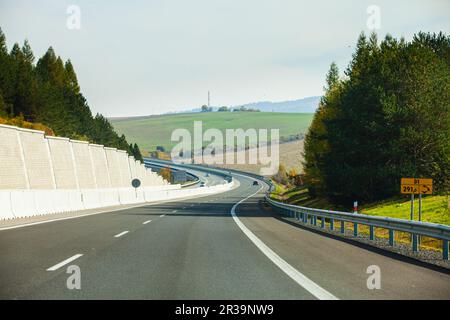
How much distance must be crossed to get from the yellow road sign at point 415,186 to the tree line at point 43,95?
189 ft

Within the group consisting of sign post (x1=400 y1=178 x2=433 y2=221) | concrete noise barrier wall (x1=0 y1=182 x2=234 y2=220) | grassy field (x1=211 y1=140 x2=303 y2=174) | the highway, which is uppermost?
sign post (x1=400 y1=178 x2=433 y2=221)

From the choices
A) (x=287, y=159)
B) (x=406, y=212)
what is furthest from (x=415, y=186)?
(x=287, y=159)

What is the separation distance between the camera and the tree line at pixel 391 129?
39.9 m

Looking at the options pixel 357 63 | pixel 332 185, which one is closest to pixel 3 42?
pixel 357 63

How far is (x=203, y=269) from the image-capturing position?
995 centimetres

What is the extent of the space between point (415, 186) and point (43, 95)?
81934 millimetres

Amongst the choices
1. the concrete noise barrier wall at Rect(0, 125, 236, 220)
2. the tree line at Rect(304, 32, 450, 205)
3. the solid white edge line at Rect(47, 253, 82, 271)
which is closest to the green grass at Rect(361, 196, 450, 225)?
the tree line at Rect(304, 32, 450, 205)

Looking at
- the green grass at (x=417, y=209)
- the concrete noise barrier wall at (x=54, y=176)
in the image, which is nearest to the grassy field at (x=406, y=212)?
the green grass at (x=417, y=209)

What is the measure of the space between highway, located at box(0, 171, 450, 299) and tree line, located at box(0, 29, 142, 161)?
58.6 meters

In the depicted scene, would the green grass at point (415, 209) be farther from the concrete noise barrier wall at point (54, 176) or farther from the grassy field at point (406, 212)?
the concrete noise barrier wall at point (54, 176)

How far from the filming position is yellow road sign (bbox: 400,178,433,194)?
19172 mm

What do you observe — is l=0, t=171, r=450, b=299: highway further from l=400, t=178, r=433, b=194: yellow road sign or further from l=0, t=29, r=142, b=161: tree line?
l=0, t=29, r=142, b=161: tree line
